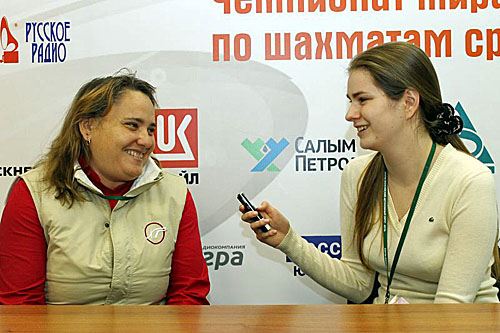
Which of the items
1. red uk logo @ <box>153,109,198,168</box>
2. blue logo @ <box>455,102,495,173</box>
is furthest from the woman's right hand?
blue logo @ <box>455,102,495,173</box>

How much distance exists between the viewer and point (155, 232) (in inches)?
79.8

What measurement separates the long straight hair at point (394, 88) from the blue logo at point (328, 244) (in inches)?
17.3

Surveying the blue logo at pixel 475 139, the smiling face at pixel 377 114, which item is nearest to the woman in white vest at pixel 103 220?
the smiling face at pixel 377 114

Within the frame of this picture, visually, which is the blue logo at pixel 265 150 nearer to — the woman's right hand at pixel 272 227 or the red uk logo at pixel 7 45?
the woman's right hand at pixel 272 227

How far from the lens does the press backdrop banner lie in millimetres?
2389

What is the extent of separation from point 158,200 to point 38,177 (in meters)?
0.38

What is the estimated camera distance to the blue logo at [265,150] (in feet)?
7.96

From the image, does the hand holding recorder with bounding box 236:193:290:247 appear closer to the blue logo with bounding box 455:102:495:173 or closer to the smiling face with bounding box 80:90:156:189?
the smiling face with bounding box 80:90:156:189

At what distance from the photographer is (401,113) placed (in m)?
1.89

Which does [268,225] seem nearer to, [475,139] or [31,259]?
[31,259]

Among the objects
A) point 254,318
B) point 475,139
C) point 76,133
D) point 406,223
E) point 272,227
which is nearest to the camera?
point 254,318

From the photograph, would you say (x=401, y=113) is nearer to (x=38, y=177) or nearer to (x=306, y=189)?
(x=306, y=189)

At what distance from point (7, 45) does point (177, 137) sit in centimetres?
75

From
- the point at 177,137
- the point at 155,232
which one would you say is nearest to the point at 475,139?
the point at 177,137
